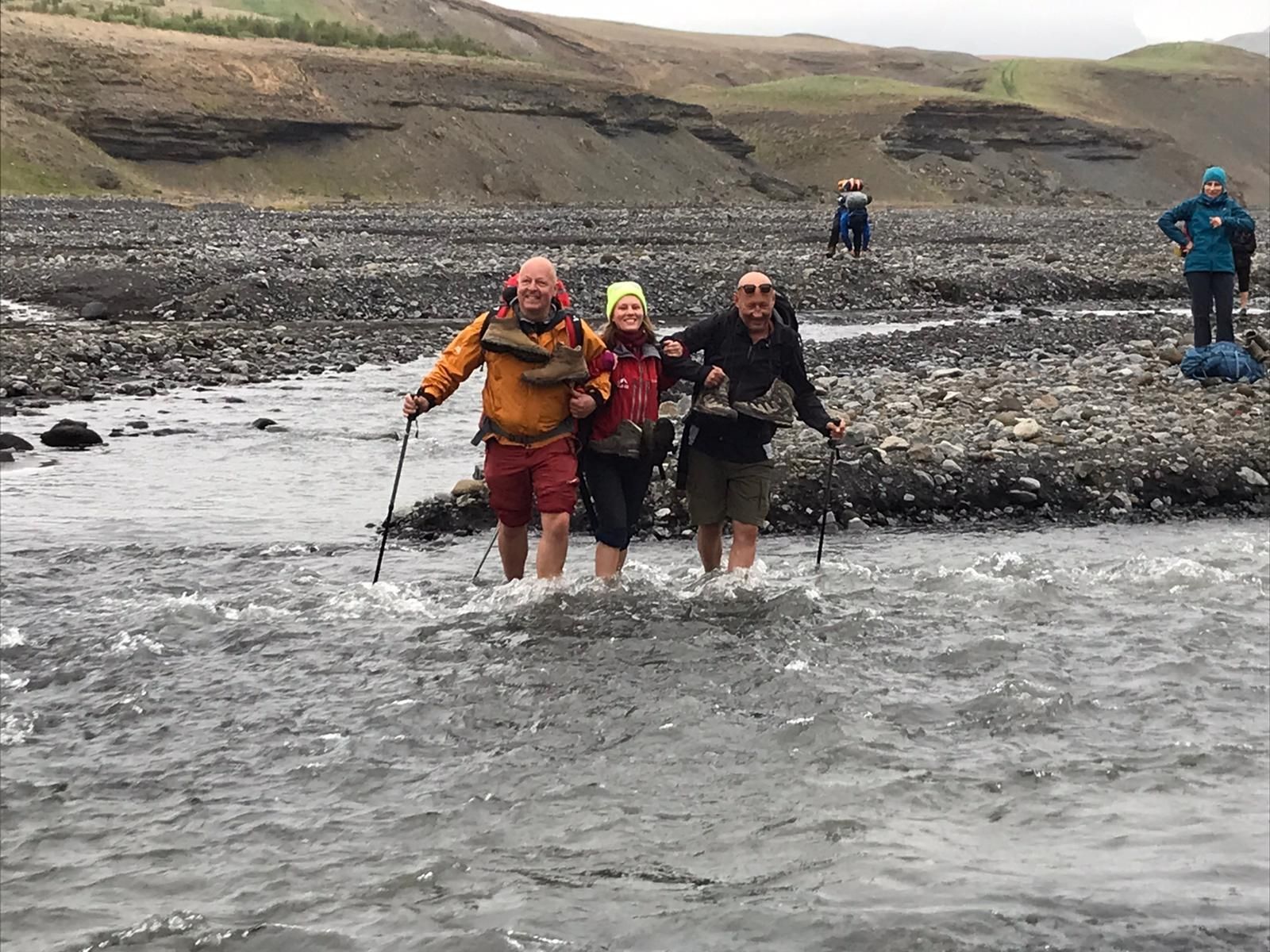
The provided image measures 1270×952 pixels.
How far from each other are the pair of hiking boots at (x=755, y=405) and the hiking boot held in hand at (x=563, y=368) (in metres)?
0.95

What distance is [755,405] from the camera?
9.81 meters

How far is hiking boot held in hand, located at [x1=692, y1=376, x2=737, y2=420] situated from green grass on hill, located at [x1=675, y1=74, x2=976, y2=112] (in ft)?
407

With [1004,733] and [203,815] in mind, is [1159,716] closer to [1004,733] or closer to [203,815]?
[1004,733]

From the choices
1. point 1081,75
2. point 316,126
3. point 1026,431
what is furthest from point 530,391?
point 1081,75

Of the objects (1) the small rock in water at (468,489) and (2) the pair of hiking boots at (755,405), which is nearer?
(2) the pair of hiking boots at (755,405)

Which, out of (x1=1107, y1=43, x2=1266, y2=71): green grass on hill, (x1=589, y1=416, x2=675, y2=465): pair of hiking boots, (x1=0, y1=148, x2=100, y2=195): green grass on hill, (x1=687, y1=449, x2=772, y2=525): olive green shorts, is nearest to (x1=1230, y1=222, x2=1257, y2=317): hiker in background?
(x1=687, y1=449, x2=772, y2=525): olive green shorts

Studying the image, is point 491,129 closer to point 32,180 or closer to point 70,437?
point 32,180

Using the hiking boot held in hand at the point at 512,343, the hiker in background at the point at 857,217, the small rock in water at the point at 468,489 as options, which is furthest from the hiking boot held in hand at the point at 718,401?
the hiker in background at the point at 857,217

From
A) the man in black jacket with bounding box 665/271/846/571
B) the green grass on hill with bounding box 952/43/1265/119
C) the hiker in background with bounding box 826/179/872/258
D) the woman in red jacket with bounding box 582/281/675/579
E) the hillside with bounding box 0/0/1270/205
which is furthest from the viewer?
the green grass on hill with bounding box 952/43/1265/119

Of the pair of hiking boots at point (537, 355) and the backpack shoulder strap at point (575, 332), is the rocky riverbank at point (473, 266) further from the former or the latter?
the backpack shoulder strap at point (575, 332)

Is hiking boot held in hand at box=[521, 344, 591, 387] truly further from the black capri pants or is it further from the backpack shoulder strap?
the black capri pants

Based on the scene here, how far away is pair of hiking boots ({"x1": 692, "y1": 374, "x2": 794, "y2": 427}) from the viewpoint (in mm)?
9742

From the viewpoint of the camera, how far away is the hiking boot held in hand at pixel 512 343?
9.17 meters

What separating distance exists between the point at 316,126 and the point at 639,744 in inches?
3399
